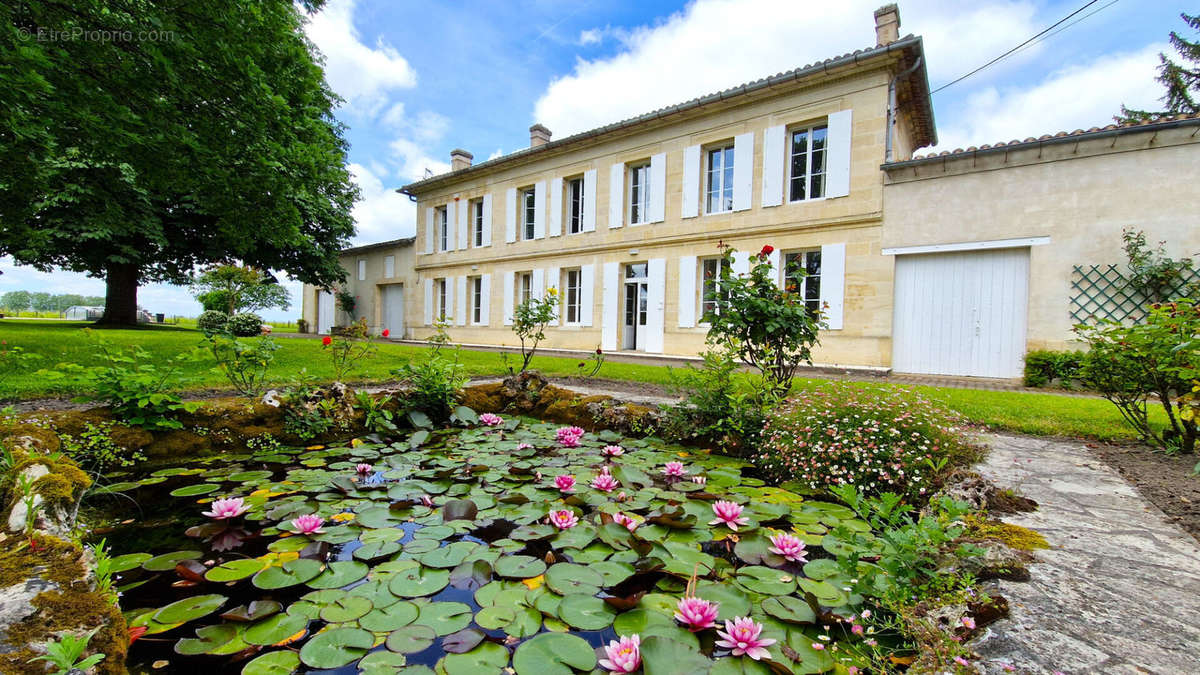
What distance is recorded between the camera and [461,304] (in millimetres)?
15008

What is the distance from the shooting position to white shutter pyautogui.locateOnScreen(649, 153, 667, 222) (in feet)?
36.0

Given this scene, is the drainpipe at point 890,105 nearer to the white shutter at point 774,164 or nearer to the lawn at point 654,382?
the white shutter at point 774,164

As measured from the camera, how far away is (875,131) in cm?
840

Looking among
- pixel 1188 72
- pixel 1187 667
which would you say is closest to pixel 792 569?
pixel 1187 667

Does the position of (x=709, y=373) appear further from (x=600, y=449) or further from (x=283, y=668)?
(x=283, y=668)

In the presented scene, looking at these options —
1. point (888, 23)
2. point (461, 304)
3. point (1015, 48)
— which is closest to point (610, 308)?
point (461, 304)

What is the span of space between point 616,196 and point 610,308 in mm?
2872

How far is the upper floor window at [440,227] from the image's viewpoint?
15.8 metres

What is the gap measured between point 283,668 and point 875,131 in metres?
10.3

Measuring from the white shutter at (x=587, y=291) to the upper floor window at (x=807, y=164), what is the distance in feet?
16.5

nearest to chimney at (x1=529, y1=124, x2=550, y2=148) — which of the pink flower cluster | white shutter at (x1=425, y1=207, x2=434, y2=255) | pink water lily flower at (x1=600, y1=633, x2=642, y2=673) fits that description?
white shutter at (x1=425, y1=207, x2=434, y2=255)

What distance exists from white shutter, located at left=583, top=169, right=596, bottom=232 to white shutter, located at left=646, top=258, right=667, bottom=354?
2.11 m

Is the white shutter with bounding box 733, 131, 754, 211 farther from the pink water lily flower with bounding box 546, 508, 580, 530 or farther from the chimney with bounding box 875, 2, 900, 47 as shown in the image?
the pink water lily flower with bounding box 546, 508, 580, 530

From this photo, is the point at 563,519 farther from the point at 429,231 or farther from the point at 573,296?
the point at 429,231
